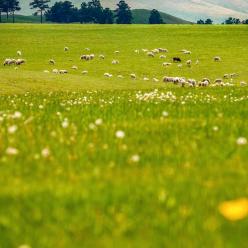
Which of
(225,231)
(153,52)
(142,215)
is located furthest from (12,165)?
(153,52)

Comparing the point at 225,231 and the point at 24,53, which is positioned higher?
the point at 225,231

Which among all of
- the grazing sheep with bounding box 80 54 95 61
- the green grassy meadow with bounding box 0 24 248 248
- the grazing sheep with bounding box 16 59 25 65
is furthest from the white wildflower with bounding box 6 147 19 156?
the grazing sheep with bounding box 80 54 95 61

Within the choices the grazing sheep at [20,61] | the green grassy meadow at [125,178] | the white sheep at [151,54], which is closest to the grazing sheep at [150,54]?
the white sheep at [151,54]

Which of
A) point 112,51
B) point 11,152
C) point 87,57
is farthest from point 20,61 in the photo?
point 11,152

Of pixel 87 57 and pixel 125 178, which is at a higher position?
pixel 125 178

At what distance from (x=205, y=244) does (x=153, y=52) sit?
204ft

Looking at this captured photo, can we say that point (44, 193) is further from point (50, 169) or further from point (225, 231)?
point (225, 231)

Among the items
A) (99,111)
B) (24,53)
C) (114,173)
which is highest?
(114,173)

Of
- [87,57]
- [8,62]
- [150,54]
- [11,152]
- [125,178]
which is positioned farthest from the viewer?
[150,54]

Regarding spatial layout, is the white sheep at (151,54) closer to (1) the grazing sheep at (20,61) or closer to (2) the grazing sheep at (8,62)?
(1) the grazing sheep at (20,61)

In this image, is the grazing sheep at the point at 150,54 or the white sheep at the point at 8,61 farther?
the grazing sheep at the point at 150,54

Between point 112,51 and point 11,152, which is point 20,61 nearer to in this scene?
point 112,51

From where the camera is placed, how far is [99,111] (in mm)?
13047

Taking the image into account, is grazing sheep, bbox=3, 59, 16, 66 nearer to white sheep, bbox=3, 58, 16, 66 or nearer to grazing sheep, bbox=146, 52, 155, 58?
white sheep, bbox=3, 58, 16, 66
